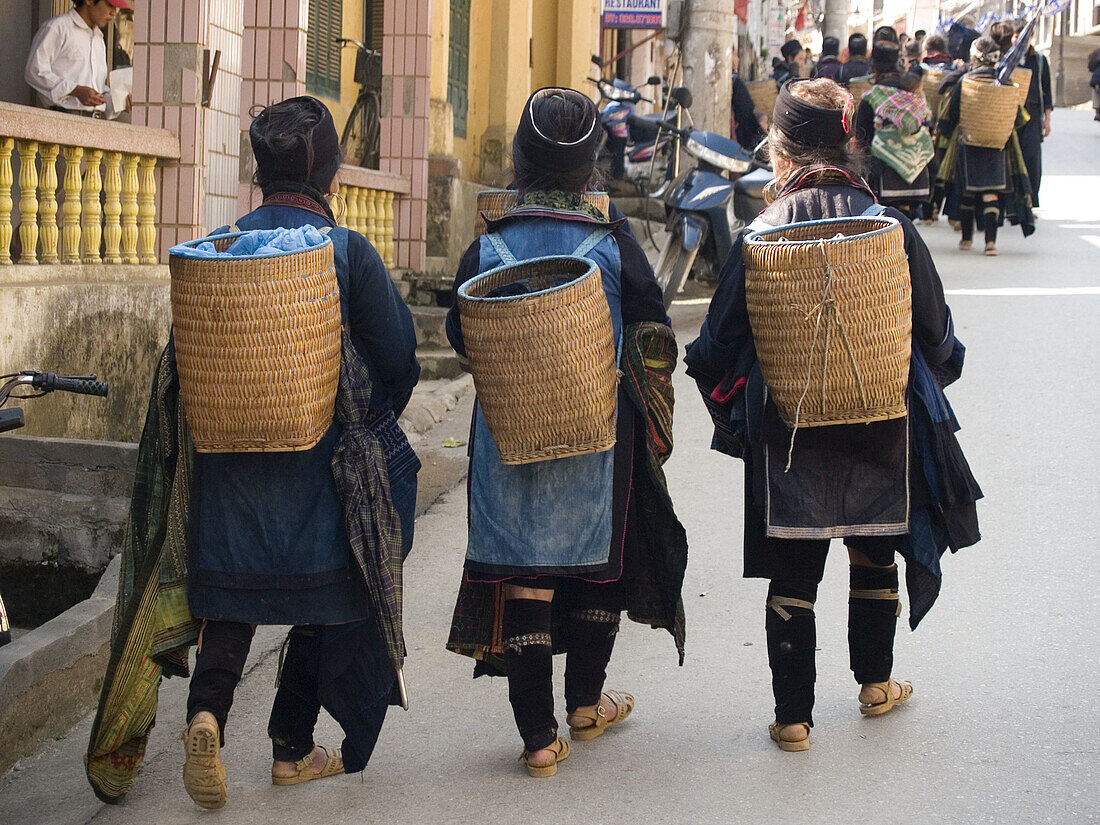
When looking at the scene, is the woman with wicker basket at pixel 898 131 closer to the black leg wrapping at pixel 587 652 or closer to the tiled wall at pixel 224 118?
the tiled wall at pixel 224 118

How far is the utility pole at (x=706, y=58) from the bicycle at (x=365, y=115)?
350cm

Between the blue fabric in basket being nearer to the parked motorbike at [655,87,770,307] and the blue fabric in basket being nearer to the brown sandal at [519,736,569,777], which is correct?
the brown sandal at [519,736,569,777]

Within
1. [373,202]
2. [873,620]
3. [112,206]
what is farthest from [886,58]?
[873,620]

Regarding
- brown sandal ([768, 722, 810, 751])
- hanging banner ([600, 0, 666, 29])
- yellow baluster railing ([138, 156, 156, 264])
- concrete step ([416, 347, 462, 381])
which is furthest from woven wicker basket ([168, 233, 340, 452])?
hanging banner ([600, 0, 666, 29])

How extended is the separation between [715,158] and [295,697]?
7.55 m

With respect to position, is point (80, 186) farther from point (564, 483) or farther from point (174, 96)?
point (564, 483)

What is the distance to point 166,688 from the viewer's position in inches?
167

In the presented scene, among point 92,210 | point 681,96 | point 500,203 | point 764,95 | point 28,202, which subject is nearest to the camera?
point 500,203

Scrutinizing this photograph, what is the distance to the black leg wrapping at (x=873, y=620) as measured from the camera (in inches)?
149

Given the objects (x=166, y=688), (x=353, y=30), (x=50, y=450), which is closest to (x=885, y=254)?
(x=166, y=688)

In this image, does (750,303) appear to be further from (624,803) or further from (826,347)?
(624,803)

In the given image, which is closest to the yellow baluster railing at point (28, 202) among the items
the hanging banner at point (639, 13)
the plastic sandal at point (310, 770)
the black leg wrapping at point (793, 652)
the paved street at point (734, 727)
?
the paved street at point (734, 727)

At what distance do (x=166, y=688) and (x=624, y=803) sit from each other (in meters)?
1.63

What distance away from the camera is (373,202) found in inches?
372
